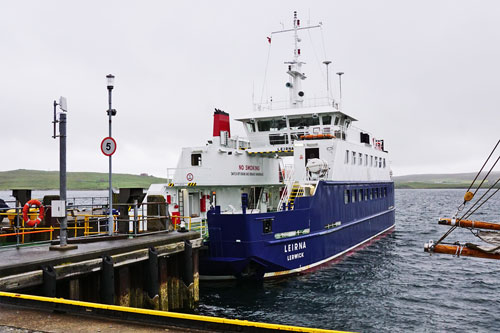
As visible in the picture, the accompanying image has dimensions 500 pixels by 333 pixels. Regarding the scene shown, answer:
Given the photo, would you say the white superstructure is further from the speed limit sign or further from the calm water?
the speed limit sign

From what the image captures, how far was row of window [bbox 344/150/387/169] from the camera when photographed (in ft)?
68.2

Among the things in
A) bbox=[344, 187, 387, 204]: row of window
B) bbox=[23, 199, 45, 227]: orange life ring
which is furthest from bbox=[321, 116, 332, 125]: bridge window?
bbox=[23, 199, 45, 227]: orange life ring

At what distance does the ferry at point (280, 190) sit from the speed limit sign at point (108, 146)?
11.4ft

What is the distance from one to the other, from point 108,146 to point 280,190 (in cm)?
1210

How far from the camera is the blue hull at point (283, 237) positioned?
1383cm

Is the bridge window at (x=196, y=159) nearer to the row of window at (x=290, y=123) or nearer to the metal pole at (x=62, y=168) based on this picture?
the row of window at (x=290, y=123)

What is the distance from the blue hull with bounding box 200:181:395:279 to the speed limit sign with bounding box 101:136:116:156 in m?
4.13

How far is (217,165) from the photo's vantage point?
1841cm

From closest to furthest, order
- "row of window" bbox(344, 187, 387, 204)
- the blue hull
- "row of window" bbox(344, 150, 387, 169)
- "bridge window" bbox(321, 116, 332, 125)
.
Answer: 1. the blue hull
2. "row of window" bbox(344, 187, 387, 204)
3. "row of window" bbox(344, 150, 387, 169)
4. "bridge window" bbox(321, 116, 332, 125)

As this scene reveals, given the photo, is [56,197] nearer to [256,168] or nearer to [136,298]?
[136,298]

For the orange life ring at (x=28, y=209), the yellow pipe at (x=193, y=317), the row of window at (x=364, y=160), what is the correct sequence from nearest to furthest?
the yellow pipe at (x=193, y=317), the orange life ring at (x=28, y=209), the row of window at (x=364, y=160)

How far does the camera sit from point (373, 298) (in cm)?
1381

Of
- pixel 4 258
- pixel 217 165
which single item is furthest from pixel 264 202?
pixel 4 258

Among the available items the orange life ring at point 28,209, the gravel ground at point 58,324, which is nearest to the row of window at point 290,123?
the orange life ring at point 28,209
